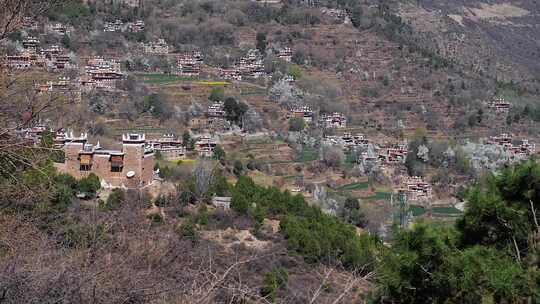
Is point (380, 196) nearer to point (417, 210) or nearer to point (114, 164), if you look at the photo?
point (417, 210)

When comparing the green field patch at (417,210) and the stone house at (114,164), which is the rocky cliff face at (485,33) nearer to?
the green field patch at (417,210)

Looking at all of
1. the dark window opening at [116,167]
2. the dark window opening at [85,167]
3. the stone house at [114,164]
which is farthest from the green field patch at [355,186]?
the dark window opening at [85,167]

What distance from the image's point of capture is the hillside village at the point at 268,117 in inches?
680

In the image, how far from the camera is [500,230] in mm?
5355

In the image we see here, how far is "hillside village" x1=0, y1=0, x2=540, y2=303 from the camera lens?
17270mm

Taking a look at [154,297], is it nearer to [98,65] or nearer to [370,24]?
[98,65]

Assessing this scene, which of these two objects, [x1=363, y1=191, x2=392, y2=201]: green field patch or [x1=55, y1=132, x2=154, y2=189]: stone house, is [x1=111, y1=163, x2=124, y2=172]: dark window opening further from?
[x1=363, y1=191, x2=392, y2=201]: green field patch

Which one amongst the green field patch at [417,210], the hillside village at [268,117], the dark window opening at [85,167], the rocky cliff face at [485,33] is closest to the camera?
the hillside village at [268,117]

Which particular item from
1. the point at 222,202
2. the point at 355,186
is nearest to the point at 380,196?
the point at 355,186

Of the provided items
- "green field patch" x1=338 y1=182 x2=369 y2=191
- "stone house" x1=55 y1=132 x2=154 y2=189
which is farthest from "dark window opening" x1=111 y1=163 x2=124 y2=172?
"green field patch" x1=338 y1=182 x2=369 y2=191

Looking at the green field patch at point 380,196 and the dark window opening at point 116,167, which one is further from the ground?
the dark window opening at point 116,167

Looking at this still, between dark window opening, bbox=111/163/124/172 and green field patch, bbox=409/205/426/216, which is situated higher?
dark window opening, bbox=111/163/124/172

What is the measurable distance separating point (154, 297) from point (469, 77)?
44223 mm

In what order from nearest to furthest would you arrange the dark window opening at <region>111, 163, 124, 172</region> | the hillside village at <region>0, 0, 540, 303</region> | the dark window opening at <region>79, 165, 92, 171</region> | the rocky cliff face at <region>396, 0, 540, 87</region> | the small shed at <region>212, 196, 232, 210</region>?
the small shed at <region>212, 196, 232, 210</region> < the hillside village at <region>0, 0, 540, 303</region> < the dark window opening at <region>79, 165, 92, 171</region> < the dark window opening at <region>111, 163, 124, 172</region> < the rocky cliff face at <region>396, 0, 540, 87</region>
